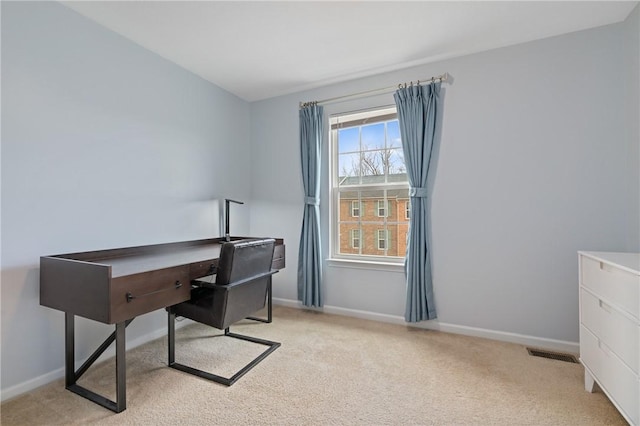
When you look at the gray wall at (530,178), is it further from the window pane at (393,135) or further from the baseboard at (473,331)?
the window pane at (393,135)

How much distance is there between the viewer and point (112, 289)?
1483mm

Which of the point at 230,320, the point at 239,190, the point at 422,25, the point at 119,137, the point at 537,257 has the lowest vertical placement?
the point at 230,320

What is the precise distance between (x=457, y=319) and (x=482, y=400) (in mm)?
988

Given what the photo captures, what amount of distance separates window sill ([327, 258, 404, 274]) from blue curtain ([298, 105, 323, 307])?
0.52ft

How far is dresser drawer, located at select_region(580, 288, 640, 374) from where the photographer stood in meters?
1.36

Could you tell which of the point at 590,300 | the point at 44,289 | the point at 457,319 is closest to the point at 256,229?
the point at 44,289

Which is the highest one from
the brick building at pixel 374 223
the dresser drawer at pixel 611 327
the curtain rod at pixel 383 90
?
the curtain rod at pixel 383 90

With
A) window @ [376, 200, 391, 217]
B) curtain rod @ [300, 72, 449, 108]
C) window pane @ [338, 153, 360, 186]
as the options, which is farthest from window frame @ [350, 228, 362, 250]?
curtain rod @ [300, 72, 449, 108]

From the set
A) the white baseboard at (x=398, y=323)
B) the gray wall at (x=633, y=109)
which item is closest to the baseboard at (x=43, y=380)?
the white baseboard at (x=398, y=323)

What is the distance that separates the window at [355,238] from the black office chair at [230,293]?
3.91ft

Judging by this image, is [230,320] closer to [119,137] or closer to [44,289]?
[44,289]

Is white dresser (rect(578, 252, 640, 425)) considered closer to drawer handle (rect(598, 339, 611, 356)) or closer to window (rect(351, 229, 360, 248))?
drawer handle (rect(598, 339, 611, 356))

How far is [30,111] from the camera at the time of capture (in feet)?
5.98

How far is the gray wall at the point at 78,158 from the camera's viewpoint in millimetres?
1762
